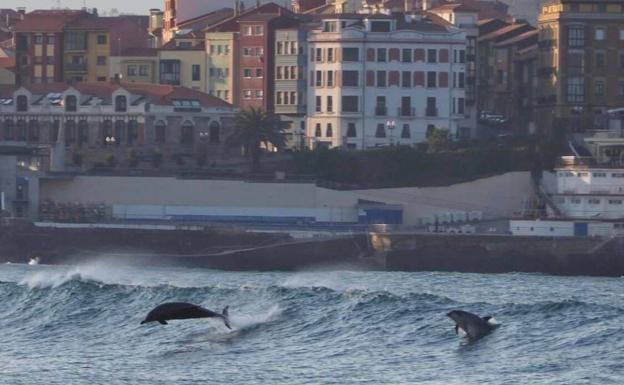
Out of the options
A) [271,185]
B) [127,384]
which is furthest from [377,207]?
[127,384]

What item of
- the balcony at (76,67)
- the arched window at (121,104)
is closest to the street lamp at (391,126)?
the arched window at (121,104)

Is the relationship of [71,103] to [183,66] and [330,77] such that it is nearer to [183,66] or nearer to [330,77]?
[183,66]

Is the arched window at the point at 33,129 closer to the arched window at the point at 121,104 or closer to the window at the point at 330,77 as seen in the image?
the arched window at the point at 121,104

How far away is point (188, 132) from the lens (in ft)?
418

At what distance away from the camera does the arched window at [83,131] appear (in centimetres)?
12769

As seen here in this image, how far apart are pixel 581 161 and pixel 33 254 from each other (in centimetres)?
2421

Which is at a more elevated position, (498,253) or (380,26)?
(380,26)

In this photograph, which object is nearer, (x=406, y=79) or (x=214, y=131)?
(x=214, y=131)

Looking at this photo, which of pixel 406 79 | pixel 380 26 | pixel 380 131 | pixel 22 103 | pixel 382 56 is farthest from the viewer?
pixel 406 79

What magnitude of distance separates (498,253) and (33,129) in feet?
110

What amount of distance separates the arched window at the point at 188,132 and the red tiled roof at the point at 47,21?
13.7m

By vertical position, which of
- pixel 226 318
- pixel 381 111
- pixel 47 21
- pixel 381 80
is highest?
pixel 47 21

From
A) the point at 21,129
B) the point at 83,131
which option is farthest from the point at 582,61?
the point at 21,129

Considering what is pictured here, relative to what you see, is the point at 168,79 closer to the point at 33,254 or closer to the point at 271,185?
the point at 271,185
